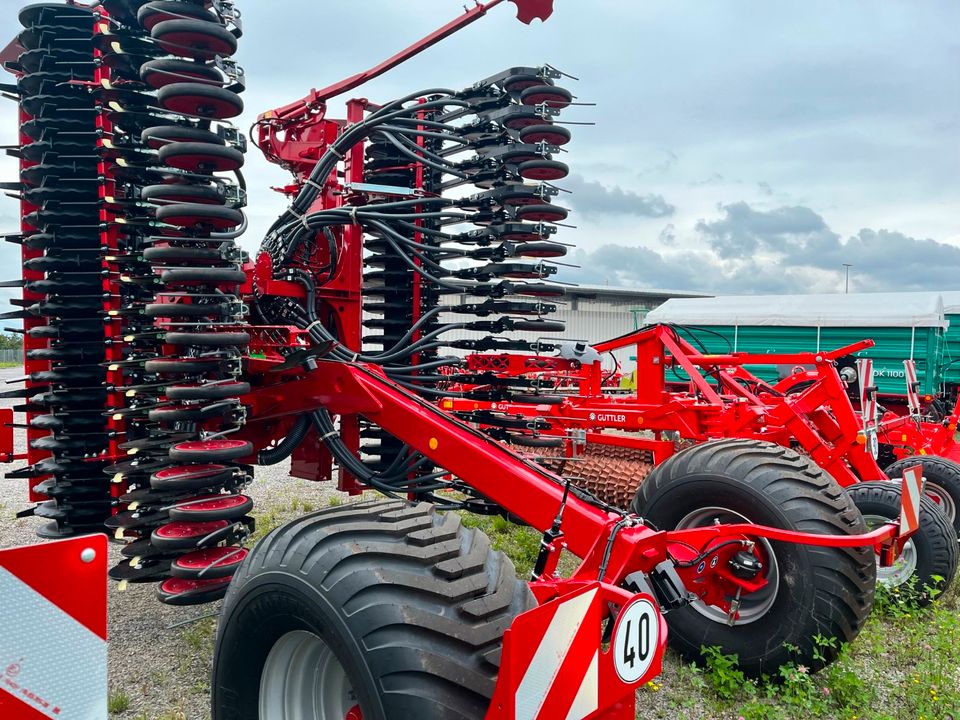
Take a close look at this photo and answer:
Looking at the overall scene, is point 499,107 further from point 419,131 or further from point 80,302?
point 80,302

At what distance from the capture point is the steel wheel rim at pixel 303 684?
2.30 metres

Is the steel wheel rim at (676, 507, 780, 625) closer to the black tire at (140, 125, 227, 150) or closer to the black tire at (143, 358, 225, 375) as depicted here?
the black tire at (143, 358, 225, 375)

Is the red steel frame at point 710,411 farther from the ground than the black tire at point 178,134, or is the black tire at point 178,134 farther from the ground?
the black tire at point 178,134

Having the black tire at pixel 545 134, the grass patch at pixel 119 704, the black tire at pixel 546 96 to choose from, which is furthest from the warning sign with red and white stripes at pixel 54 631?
the black tire at pixel 546 96

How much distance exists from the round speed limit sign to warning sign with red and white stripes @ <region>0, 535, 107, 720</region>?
4.10 feet

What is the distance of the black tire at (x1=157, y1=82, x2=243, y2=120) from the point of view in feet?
10.6

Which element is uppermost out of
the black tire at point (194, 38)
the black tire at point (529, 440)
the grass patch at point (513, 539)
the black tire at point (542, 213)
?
the black tire at point (194, 38)

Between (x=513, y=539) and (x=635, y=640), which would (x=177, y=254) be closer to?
(x=635, y=640)

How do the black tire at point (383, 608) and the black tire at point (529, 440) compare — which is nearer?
the black tire at point (383, 608)

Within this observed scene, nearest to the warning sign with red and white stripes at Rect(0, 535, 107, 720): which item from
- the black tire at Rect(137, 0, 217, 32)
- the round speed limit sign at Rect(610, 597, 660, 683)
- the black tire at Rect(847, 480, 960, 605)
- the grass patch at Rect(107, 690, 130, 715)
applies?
the round speed limit sign at Rect(610, 597, 660, 683)

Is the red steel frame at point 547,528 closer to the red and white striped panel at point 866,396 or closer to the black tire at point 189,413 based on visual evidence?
the black tire at point 189,413

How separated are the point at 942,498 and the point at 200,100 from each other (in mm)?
6326

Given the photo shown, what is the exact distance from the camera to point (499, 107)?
4.88 m

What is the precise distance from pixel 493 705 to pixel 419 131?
3526 millimetres
